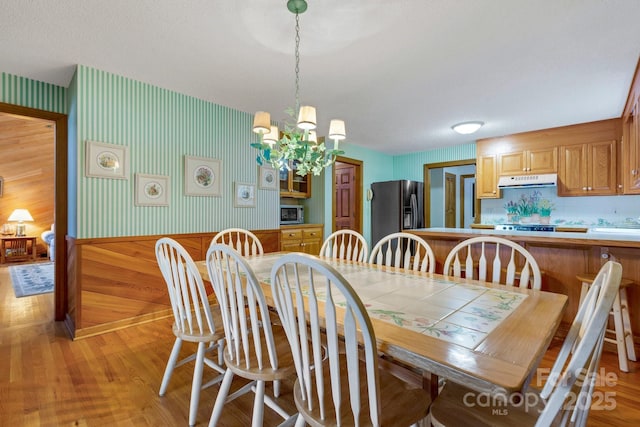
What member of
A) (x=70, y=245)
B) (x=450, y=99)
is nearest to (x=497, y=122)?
(x=450, y=99)

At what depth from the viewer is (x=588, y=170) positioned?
12.8ft

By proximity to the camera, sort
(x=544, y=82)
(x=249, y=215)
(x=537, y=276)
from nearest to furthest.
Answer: (x=537, y=276), (x=544, y=82), (x=249, y=215)

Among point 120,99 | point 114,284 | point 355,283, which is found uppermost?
point 120,99

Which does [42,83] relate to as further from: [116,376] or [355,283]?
[355,283]

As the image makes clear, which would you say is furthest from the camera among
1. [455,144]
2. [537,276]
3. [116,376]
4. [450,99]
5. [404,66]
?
[455,144]

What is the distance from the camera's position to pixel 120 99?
8.89 feet

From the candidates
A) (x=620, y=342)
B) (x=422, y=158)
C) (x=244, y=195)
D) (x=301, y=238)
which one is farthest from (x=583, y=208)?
(x=244, y=195)

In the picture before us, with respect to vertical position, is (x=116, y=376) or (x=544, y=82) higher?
(x=544, y=82)

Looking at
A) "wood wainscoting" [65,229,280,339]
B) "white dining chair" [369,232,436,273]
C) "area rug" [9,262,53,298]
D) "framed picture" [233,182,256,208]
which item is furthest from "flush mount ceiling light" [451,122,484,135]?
"area rug" [9,262,53,298]

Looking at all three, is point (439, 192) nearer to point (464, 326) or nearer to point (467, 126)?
point (467, 126)

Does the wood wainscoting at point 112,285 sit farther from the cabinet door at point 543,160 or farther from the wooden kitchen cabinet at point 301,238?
the cabinet door at point 543,160

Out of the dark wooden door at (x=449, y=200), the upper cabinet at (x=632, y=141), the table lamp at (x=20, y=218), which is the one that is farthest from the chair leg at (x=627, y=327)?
the table lamp at (x=20, y=218)

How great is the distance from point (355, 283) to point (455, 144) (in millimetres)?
4390

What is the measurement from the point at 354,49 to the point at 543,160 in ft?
11.5
